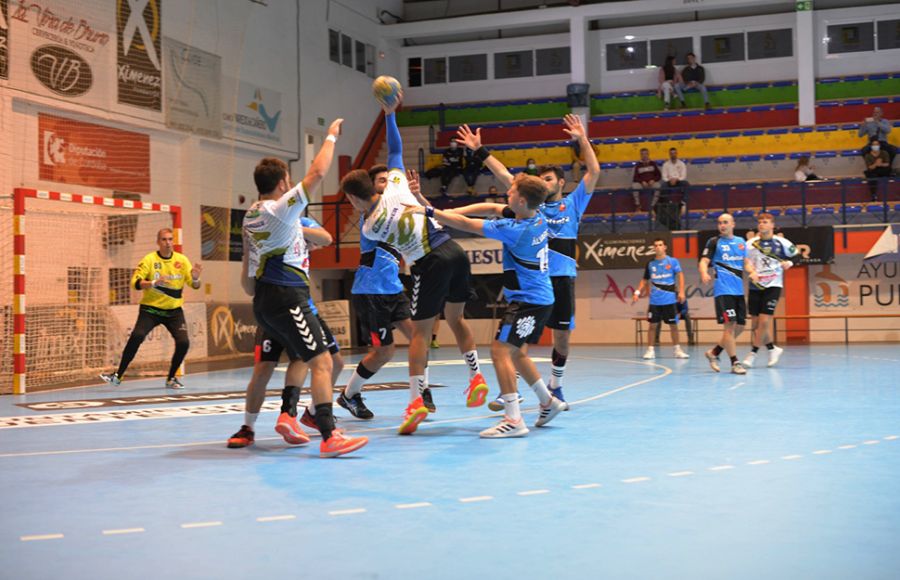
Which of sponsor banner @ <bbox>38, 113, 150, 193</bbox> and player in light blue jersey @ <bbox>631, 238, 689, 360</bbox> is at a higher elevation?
sponsor banner @ <bbox>38, 113, 150, 193</bbox>

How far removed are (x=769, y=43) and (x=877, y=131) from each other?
17.2ft

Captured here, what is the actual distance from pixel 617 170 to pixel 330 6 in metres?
9.22

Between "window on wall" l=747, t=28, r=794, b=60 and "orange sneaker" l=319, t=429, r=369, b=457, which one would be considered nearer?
"orange sneaker" l=319, t=429, r=369, b=457

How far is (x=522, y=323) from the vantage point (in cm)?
693

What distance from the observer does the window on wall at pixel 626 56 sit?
28.3m

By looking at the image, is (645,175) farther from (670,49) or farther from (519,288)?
(519,288)

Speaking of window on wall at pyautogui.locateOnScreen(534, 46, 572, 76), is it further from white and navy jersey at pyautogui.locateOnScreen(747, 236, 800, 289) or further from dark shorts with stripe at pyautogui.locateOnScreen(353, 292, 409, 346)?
dark shorts with stripe at pyautogui.locateOnScreen(353, 292, 409, 346)

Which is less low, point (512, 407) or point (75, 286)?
point (75, 286)

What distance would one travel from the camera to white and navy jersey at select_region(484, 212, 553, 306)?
6.95 m

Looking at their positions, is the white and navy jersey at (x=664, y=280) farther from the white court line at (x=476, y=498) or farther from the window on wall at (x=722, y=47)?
the white court line at (x=476, y=498)

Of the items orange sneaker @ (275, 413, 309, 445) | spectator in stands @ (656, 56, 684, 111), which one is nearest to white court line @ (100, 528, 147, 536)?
orange sneaker @ (275, 413, 309, 445)

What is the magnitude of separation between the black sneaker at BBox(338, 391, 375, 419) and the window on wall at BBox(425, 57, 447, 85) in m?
22.7

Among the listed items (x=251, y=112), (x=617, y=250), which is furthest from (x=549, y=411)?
(x=251, y=112)

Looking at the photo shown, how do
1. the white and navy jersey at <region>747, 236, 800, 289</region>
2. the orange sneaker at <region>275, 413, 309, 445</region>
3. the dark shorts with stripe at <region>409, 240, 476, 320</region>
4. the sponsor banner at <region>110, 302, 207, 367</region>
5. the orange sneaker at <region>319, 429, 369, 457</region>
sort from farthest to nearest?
the sponsor banner at <region>110, 302, 207, 367</region> < the white and navy jersey at <region>747, 236, 800, 289</region> < the dark shorts with stripe at <region>409, 240, 476, 320</region> < the orange sneaker at <region>275, 413, 309, 445</region> < the orange sneaker at <region>319, 429, 369, 457</region>
